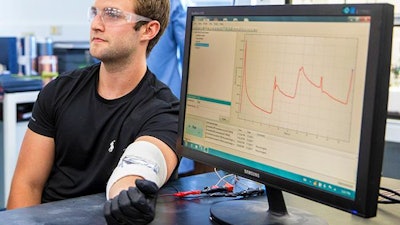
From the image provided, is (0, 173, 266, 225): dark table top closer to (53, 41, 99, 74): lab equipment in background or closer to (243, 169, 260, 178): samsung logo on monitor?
(243, 169, 260, 178): samsung logo on monitor

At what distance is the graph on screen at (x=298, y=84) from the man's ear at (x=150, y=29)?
654mm

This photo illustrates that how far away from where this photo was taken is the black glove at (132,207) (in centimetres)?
105

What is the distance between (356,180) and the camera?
0.97m

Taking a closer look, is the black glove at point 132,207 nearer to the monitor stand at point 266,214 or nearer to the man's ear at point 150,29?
the monitor stand at point 266,214

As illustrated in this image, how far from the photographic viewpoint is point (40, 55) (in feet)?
13.0

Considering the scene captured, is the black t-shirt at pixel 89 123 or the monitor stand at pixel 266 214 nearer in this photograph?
the monitor stand at pixel 266 214

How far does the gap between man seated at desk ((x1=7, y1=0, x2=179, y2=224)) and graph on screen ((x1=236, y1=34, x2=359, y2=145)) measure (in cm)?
43

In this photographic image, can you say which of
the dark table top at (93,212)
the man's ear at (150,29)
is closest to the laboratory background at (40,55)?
the man's ear at (150,29)

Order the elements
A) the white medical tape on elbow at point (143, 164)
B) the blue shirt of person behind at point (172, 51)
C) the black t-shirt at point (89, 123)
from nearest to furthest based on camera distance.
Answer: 1. the white medical tape on elbow at point (143, 164)
2. the black t-shirt at point (89, 123)
3. the blue shirt of person behind at point (172, 51)

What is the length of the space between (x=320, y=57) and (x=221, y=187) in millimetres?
476

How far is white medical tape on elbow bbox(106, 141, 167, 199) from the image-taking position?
127 cm

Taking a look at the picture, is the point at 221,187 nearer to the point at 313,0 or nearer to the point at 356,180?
the point at 356,180

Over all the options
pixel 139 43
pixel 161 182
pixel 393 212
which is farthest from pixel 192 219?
pixel 139 43

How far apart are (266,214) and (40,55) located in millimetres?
3096
